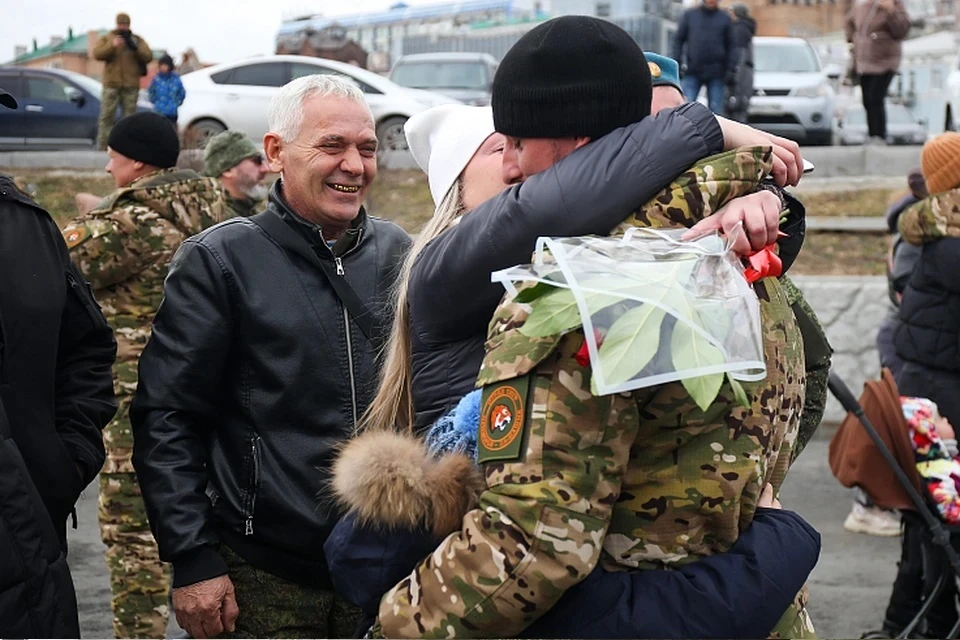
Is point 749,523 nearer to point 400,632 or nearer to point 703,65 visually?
point 400,632

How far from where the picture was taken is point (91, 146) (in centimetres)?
1867

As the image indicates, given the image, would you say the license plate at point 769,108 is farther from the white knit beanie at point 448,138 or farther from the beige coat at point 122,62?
the white knit beanie at point 448,138

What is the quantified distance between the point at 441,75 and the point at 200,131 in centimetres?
405

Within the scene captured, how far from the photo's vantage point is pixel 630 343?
183 centimetres

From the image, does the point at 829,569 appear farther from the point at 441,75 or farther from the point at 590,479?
the point at 441,75

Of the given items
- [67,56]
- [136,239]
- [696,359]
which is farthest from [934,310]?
[67,56]

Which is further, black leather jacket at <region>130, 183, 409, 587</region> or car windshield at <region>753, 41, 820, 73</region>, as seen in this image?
car windshield at <region>753, 41, 820, 73</region>

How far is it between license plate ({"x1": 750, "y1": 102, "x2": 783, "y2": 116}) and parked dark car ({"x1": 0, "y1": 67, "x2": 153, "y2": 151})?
860cm

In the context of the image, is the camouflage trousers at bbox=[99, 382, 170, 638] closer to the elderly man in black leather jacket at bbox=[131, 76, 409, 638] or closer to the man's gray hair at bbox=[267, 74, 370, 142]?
the elderly man in black leather jacket at bbox=[131, 76, 409, 638]

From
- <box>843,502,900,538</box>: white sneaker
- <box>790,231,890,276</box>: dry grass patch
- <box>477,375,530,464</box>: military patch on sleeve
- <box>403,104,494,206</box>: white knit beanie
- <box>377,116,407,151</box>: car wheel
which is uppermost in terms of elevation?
<box>403,104,494,206</box>: white knit beanie

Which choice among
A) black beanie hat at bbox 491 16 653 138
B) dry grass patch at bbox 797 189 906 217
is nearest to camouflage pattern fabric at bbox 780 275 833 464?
black beanie hat at bbox 491 16 653 138

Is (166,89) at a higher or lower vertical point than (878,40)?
lower

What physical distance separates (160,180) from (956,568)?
352cm

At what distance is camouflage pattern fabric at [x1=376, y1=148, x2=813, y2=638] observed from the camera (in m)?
1.89
